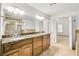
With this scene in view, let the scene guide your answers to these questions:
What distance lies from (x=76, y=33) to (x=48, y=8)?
50 centimetres

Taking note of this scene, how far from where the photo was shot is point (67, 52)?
1570 mm

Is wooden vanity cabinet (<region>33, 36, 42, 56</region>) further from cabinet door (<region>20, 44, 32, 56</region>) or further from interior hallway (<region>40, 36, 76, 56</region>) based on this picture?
interior hallway (<region>40, 36, 76, 56</region>)

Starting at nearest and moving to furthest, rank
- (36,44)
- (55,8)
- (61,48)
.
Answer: (55,8) → (61,48) → (36,44)

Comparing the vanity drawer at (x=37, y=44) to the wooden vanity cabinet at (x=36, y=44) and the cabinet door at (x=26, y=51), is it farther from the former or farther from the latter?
the cabinet door at (x=26, y=51)

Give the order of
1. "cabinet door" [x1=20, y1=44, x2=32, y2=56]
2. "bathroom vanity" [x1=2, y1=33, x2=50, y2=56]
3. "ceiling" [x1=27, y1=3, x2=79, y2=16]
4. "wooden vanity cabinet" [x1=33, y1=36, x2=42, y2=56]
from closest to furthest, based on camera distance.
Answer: "ceiling" [x1=27, y1=3, x2=79, y2=16], "bathroom vanity" [x1=2, y1=33, x2=50, y2=56], "cabinet door" [x1=20, y1=44, x2=32, y2=56], "wooden vanity cabinet" [x1=33, y1=36, x2=42, y2=56]

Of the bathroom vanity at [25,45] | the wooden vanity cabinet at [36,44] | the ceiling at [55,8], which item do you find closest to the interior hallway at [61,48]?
the bathroom vanity at [25,45]

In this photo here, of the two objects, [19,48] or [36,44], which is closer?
[19,48]

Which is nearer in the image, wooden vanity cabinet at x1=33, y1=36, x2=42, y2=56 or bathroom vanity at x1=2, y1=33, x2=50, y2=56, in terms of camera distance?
bathroom vanity at x1=2, y1=33, x2=50, y2=56

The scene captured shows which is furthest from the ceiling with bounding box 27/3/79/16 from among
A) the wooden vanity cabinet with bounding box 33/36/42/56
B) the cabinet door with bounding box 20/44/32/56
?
the cabinet door with bounding box 20/44/32/56

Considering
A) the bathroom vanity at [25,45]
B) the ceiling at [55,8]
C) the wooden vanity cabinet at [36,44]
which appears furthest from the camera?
the wooden vanity cabinet at [36,44]

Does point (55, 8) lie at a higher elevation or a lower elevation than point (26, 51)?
higher

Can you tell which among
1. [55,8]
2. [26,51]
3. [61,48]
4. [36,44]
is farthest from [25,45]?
[55,8]

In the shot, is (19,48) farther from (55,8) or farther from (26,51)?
(55,8)

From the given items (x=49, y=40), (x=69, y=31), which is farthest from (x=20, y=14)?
(x=69, y=31)
